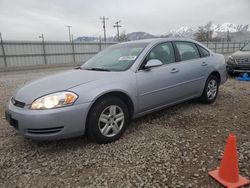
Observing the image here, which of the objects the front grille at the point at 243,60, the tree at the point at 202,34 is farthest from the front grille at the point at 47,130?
the tree at the point at 202,34

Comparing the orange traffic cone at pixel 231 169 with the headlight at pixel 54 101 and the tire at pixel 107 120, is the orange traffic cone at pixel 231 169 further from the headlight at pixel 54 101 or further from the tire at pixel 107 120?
the headlight at pixel 54 101

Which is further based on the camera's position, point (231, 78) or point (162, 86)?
point (231, 78)

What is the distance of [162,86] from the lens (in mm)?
3975

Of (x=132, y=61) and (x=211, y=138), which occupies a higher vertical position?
(x=132, y=61)

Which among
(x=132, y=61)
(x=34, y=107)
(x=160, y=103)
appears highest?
(x=132, y=61)

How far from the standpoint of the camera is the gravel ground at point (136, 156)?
2.54 meters

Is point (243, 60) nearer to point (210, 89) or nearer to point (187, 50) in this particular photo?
point (210, 89)

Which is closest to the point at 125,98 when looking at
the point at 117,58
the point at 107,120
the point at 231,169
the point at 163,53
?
the point at 107,120

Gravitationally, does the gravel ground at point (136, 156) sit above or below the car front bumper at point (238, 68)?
below

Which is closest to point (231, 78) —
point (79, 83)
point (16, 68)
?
point (79, 83)

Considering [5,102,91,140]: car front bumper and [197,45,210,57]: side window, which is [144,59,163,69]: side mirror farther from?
[197,45,210,57]: side window

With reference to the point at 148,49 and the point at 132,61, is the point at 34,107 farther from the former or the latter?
the point at 148,49

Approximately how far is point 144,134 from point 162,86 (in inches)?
35.1

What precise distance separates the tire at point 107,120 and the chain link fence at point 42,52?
18187 mm
